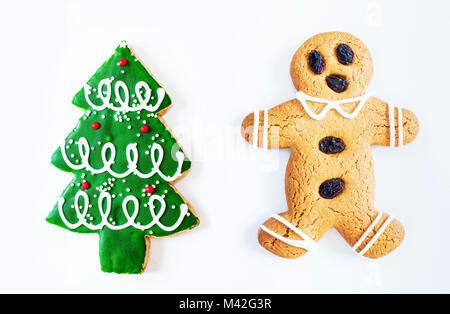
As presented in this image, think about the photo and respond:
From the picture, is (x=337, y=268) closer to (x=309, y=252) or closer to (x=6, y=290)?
(x=309, y=252)

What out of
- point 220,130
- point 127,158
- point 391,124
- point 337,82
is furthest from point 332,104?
point 127,158

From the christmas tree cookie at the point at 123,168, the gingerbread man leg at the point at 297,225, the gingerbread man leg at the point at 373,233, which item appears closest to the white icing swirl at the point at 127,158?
the christmas tree cookie at the point at 123,168

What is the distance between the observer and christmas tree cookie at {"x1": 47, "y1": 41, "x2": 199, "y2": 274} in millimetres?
1189

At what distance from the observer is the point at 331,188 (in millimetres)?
1121

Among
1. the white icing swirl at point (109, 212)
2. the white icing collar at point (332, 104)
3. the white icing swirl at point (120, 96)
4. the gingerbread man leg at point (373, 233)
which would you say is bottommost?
the gingerbread man leg at point (373, 233)

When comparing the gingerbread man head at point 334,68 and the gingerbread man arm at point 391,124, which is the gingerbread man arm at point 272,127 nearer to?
the gingerbread man head at point 334,68

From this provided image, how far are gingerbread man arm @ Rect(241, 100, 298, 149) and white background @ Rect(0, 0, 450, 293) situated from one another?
0.22 feet

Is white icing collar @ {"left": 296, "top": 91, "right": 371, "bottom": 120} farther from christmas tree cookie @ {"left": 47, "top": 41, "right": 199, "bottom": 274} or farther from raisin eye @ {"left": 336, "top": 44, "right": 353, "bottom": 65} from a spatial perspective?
christmas tree cookie @ {"left": 47, "top": 41, "right": 199, "bottom": 274}

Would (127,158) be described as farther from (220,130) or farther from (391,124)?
(391,124)

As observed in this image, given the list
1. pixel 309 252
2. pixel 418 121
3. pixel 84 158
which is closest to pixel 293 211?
pixel 309 252

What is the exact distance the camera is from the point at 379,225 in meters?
1.13

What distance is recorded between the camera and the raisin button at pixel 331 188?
1121mm

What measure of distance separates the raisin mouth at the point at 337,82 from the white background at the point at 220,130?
0.47 feet

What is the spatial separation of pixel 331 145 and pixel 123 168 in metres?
0.65
